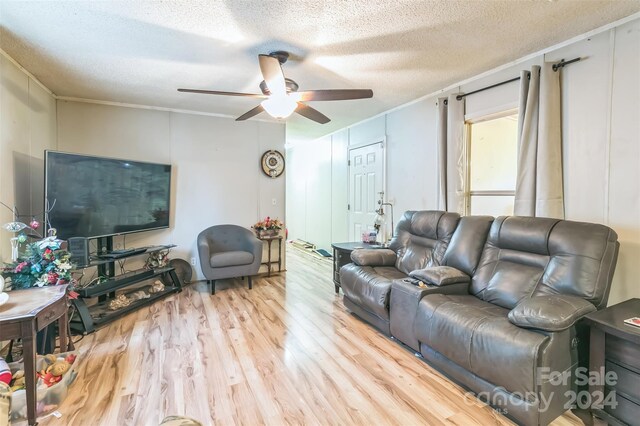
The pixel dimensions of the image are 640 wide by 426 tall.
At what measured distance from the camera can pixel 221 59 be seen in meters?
2.66

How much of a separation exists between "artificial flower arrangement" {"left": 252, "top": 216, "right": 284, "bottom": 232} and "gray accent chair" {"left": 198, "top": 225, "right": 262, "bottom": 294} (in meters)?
0.26

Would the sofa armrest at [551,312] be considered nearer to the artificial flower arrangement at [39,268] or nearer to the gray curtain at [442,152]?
the gray curtain at [442,152]

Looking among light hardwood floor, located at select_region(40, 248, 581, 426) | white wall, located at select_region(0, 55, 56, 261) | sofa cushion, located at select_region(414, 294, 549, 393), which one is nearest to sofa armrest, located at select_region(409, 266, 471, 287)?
sofa cushion, located at select_region(414, 294, 549, 393)

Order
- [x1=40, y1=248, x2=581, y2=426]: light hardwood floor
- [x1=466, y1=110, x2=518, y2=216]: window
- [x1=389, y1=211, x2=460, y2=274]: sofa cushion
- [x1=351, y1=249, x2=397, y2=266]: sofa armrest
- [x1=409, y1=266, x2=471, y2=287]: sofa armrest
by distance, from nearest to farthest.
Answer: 1. [x1=40, y1=248, x2=581, y2=426]: light hardwood floor
2. [x1=409, y1=266, x2=471, y2=287]: sofa armrest
3. [x1=389, y1=211, x2=460, y2=274]: sofa cushion
4. [x1=351, y1=249, x2=397, y2=266]: sofa armrest
5. [x1=466, y1=110, x2=518, y2=216]: window

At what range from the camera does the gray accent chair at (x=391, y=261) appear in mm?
2724

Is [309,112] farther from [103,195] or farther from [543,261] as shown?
[103,195]

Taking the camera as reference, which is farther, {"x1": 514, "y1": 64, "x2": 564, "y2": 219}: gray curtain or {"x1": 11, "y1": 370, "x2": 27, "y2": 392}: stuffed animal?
{"x1": 514, "y1": 64, "x2": 564, "y2": 219}: gray curtain

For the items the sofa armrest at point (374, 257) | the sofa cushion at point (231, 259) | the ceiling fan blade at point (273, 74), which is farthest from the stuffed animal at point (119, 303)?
the ceiling fan blade at point (273, 74)

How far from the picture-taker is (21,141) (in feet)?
9.06

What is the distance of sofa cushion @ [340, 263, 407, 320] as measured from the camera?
262 centimetres

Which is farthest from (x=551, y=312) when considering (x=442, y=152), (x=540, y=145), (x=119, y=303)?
(x=119, y=303)

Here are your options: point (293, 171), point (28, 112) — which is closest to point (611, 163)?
point (28, 112)

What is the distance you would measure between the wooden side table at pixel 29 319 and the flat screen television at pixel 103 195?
1058 millimetres

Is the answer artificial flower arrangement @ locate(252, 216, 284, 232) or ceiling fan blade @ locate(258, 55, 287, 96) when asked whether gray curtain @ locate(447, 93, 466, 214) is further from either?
artificial flower arrangement @ locate(252, 216, 284, 232)
